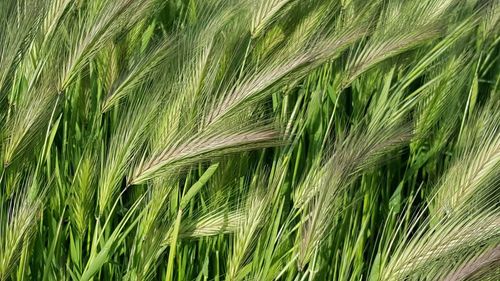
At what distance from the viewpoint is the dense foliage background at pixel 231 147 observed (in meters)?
1.49

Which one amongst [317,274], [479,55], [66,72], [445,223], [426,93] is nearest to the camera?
[445,223]

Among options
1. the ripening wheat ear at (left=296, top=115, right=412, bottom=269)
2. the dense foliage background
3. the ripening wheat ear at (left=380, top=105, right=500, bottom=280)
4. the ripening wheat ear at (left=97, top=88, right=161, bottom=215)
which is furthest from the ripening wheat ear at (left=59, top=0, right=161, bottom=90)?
the ripening wheat ear at (left=380, top=105, right=500, bottom=280)

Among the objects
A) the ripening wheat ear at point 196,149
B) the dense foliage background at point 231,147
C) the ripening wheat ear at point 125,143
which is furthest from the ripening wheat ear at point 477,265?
the ripening wheat ear at point 125,143

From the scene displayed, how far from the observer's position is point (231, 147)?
1483 mm

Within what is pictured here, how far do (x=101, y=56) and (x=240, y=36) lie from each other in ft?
0.87

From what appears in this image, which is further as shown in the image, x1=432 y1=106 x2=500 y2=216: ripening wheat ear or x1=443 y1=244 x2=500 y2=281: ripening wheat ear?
x1=432 y1=106 x2=500 y2=216: ripening wheat ear

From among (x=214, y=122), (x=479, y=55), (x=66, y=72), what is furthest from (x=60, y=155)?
(x=479, y=55)

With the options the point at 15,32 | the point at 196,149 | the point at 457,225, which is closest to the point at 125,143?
the point at 196,149

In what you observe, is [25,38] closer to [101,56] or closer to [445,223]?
[101,56]

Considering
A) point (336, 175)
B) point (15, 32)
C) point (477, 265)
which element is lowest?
point (477, 265)

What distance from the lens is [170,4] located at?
217 centimetres

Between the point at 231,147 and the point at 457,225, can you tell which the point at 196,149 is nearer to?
the point at 231,147

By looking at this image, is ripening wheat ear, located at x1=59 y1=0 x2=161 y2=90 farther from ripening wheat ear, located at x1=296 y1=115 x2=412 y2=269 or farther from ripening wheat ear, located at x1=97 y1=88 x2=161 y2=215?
ripening wheat ear, located at x1=296 y1=115 x2=412 y2=269

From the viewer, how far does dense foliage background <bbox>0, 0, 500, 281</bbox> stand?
1485mm
